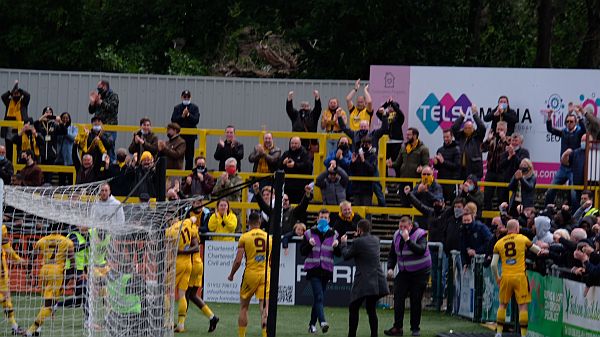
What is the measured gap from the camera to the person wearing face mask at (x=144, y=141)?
26.1 meters

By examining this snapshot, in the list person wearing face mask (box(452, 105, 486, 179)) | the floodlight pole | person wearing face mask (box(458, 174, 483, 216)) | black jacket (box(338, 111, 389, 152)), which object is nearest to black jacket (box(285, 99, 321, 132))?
black jacket (box(338, 111, 389, 152))

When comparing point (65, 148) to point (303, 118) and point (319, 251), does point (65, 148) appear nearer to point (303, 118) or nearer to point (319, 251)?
point (303, 118)

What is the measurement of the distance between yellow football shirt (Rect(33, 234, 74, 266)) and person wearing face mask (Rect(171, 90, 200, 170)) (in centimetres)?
852

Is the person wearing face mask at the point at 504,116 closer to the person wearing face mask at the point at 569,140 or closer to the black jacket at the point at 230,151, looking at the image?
the person wearing face mask at the point at 569,140

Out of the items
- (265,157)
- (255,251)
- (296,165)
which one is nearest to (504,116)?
(296,165)

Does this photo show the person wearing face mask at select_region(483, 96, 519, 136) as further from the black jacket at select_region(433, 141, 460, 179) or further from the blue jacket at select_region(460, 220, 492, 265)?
the blue jacket at select_region(460, 220, 492, 265)

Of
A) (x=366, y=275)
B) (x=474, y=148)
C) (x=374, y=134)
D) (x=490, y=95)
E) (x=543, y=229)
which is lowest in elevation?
(x=366, y=275)

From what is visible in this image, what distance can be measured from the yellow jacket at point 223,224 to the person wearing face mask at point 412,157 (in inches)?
136

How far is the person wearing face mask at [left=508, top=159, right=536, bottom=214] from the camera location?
24.0 m

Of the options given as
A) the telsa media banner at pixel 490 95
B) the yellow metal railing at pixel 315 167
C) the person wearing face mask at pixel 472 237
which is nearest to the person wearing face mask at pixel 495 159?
the yellow metal railing at pixel 315 167

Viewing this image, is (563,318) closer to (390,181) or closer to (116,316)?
(116,316)

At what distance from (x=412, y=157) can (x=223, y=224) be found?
3.97m

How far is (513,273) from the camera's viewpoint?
19656mm

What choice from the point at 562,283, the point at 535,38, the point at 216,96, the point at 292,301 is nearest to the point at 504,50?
the point at 535,38
